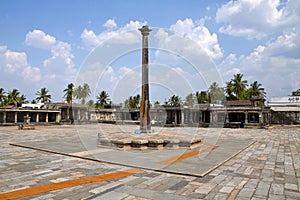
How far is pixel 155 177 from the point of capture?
7.77m

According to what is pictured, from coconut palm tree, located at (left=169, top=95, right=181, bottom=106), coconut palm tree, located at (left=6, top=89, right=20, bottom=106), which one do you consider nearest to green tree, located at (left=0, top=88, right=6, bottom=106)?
coconut palm tree, located at (left=6, top=89, right=20, bottom=106)

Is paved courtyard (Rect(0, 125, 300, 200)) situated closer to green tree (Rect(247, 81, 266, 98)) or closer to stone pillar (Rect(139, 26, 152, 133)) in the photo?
stone pillar (Rect(139, 26, 152, 133))

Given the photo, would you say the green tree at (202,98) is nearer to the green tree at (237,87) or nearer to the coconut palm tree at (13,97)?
the green tree at (237,87)

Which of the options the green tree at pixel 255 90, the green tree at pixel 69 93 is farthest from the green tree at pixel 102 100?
the green tree at pixel 255 90

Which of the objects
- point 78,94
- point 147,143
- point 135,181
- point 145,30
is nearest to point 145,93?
point 147,143

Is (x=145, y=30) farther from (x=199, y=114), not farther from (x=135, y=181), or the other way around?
(x=199, y=114)

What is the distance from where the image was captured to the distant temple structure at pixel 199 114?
42.0m

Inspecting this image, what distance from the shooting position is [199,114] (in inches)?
1932

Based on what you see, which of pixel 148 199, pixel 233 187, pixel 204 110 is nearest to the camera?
pixel 148 199

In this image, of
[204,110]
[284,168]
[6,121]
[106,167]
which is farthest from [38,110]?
[284,168]

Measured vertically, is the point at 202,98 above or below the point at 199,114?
above

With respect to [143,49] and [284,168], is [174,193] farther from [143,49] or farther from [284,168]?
[143,49]

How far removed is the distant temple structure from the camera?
41969 millimetres

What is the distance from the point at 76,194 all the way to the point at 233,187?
14.1 ft
